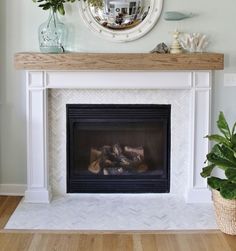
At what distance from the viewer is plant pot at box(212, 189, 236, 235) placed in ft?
9.95

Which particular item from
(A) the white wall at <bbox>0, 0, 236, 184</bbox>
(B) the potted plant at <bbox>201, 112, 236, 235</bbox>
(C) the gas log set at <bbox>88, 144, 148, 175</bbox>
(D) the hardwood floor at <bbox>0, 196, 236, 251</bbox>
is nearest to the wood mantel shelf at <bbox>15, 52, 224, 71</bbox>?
(A) the white wall at <bbox>0, 0, 236, 184</bbox>

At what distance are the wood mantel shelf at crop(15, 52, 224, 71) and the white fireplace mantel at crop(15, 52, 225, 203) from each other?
96 mm

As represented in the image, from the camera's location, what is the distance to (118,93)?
3787 millimetres

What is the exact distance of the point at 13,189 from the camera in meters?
3.91

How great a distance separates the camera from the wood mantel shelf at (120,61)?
11.5ft

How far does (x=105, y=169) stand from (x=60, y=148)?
1.44 feet

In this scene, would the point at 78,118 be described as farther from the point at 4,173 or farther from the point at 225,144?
the point at 225,144

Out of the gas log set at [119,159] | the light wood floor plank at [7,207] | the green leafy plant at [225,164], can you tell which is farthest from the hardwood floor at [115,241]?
the gas log set at [119,159]

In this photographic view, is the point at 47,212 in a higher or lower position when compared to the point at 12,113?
lower

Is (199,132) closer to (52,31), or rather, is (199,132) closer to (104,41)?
(104,41)

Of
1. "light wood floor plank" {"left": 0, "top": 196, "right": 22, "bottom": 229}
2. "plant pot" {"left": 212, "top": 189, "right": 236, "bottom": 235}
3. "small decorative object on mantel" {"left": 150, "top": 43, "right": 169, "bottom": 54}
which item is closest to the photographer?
"plant pot" {"left": 212, "top": 189, "right": 236, "bottom": 235}

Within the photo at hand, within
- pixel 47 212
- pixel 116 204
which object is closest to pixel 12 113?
pixel 47 212

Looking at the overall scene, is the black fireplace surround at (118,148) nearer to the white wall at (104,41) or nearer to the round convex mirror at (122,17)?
the white wall at (104,41)

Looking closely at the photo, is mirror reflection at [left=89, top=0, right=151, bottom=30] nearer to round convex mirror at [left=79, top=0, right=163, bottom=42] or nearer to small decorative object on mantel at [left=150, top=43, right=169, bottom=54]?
round convex mirror at [left=79, top=0, right=163, bottom=42]
